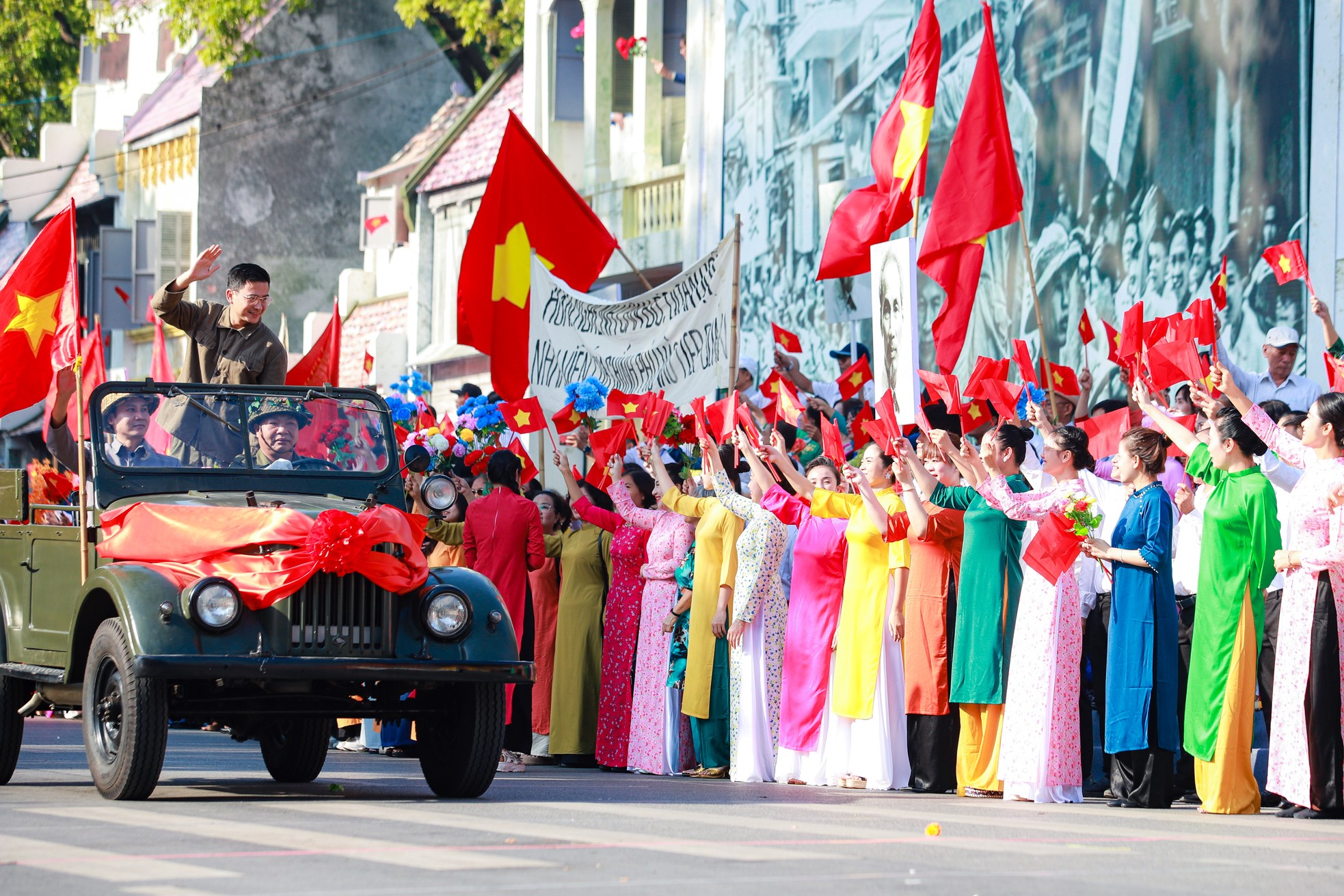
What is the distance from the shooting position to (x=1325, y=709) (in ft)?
31.7

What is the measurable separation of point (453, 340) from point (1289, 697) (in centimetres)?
2235

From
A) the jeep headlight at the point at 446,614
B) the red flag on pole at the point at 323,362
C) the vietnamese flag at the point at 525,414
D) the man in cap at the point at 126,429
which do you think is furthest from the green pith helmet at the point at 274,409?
the red flag on pole at the point at 323,362

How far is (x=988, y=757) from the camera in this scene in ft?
36.0

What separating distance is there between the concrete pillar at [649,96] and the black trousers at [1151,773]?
15898mm

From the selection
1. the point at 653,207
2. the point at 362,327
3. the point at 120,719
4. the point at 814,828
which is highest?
the point at 653,207

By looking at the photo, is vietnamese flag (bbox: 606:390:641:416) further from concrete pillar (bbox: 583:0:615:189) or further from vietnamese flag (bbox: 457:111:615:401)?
concrete pillar (bbox: 583:0:615:189)

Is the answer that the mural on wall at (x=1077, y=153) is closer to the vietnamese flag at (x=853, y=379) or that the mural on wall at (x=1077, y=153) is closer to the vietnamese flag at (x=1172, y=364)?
the vietnamese flag at (x=853, y=379)

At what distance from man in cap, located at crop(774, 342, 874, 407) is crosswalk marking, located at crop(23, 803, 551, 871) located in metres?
7.77

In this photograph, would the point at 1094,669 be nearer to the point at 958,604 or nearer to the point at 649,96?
the point at 958,604

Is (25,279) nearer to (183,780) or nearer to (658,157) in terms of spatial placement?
(183,780)

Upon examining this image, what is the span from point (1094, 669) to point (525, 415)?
5.03 metres

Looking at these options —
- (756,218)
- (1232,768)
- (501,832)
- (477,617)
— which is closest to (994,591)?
(1232,768)

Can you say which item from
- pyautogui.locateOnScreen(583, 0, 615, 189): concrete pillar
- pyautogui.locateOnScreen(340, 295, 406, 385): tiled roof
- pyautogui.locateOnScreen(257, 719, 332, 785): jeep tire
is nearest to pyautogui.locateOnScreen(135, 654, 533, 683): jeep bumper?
pyautogui.locateOnScreen(257, 719, 332, 785): jeep tire

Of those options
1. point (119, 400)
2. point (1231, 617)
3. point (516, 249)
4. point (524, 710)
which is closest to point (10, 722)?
point (119, 400)
